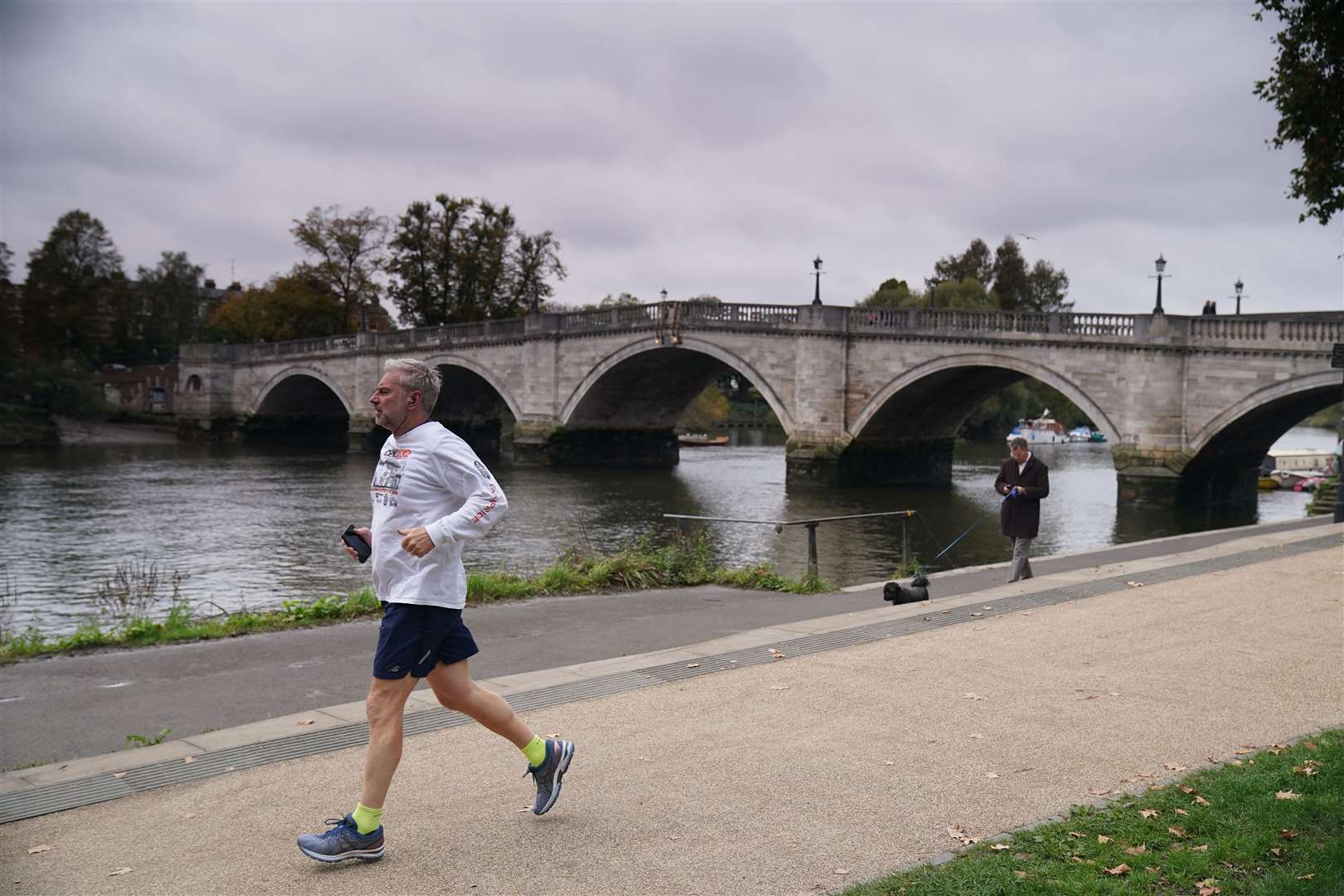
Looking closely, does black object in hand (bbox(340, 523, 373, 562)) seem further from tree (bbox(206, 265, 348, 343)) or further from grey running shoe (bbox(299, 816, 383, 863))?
tree (bbox(206, 265, 348, 343))

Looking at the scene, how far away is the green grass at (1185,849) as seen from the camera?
3828 millimetres

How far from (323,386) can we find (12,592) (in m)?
51.0

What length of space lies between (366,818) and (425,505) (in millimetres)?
1121

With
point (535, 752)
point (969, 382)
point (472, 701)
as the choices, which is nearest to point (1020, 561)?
point (535, 752)

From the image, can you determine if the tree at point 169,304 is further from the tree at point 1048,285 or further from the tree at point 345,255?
the tree at point 1048,285

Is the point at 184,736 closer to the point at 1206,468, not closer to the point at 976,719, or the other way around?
the point at 976,719

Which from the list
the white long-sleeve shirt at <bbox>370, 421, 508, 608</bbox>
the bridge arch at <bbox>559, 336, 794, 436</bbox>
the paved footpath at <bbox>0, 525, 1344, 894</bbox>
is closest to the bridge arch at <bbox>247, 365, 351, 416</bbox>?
the bridge arch at <bbox>559, 336, 794, 436</bbox>

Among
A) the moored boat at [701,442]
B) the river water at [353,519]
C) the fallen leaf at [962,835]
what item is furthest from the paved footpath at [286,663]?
the moored boat at [701,442]

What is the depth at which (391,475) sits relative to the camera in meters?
4.39

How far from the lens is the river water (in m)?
18.0

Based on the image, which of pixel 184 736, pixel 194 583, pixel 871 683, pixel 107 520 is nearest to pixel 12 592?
pixel 194 583

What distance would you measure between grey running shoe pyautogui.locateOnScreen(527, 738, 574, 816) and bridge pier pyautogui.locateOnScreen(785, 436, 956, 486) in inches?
1283

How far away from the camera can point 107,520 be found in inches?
980

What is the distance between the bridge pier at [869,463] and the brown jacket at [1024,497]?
24.8 metres
